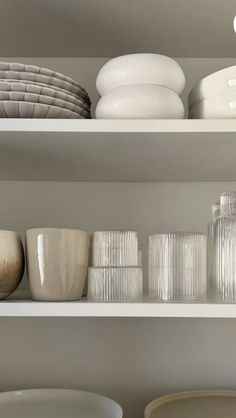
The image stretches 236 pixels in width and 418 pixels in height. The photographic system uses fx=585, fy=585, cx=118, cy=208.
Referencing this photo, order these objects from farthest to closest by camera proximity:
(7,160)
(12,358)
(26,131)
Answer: (12,358) < (7,160) < (26,131)

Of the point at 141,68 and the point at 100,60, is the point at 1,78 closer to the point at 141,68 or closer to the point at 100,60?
the point at 141,68

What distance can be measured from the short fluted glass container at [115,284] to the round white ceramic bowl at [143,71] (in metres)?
0.29

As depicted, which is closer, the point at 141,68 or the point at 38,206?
the point at 141,68

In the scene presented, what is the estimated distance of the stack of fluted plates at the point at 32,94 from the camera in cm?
88

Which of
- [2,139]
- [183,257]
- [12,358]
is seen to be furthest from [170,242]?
[12,358]

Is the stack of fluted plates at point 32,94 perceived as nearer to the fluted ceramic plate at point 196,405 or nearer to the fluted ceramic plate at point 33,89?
the fluted ceramic plate at point 33,89

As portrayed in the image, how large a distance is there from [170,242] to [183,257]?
31mm

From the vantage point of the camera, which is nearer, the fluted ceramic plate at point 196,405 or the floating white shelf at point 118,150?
the floating white shelf at point 118,150

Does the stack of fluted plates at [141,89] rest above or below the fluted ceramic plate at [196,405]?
above

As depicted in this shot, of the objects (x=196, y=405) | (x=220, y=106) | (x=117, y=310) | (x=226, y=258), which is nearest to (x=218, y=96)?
(x=220, y=106)

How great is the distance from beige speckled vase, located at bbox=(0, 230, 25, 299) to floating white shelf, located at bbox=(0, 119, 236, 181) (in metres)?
0.15

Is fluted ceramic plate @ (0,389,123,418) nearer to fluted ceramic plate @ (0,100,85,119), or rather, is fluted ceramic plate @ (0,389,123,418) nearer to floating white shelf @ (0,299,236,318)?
floating white shelf @ (0,299,236,318)

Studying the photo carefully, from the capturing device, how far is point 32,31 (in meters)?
1.10

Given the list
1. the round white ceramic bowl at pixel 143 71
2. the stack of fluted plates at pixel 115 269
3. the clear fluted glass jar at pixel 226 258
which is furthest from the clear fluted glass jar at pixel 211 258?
the round white ceramic bowl at pixel 143 71
